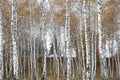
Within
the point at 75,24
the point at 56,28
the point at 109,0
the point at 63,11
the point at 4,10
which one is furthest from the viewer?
the point at 56,28

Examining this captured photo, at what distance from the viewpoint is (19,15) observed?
28.1 metres

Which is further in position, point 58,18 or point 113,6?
point 58,18

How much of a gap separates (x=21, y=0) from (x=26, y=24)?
5.82 metres

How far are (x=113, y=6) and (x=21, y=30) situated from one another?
1067 cm

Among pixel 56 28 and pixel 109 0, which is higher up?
pixel 109 0

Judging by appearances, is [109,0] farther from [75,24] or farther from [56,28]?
[56,28]

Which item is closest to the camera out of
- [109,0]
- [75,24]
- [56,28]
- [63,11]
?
[109,0]

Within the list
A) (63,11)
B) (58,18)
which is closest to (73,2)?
(63,11)

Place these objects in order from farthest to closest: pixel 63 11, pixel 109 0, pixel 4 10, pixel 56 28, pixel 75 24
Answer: pixel 56 28 → pixel 75 24 → pixel 63 11 → pixel 109 0 → pixel 4 10

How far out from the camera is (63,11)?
29406 millimetres

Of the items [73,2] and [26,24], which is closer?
[73,2]

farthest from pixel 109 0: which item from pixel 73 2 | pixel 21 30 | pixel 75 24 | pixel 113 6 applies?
pixel 21 30

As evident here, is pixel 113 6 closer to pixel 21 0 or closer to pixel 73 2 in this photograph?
pixel 73 2

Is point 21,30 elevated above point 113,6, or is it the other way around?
point 113,6
